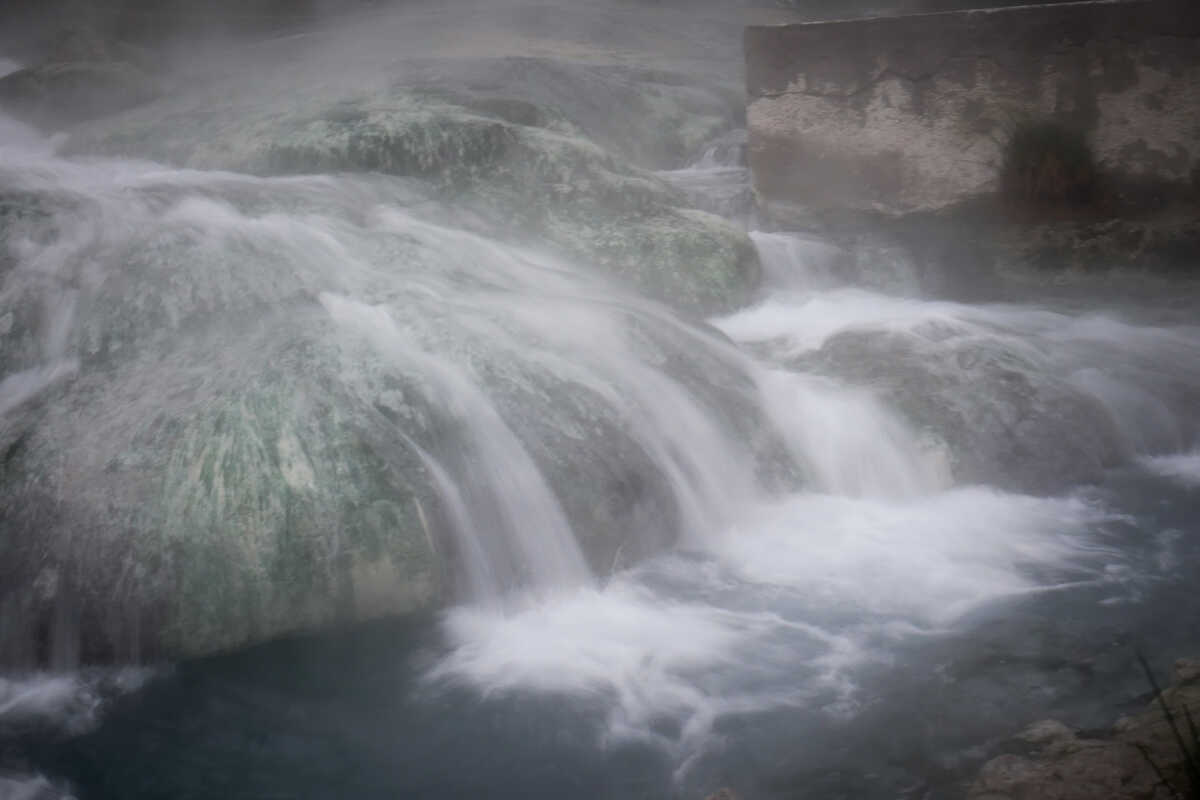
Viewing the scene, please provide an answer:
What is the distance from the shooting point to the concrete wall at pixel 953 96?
654 cm

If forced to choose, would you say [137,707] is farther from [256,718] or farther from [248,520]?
[248,520]

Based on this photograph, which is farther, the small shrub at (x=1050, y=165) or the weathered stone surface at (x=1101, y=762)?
the small shrub at (x=1050, y=165)

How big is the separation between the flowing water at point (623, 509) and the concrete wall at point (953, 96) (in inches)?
47.3

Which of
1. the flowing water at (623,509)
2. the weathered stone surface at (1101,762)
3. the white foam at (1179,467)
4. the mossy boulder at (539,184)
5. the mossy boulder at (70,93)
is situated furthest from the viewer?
the mossy boulder at (70,93)

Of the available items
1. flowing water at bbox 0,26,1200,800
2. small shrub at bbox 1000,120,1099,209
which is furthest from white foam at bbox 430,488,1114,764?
small shrub at bbox 1000,120,1099,209

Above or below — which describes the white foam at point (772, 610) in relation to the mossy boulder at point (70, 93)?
below

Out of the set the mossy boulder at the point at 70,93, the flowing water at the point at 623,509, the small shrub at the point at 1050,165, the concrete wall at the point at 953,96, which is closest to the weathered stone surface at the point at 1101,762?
the flowing water at the point at 623,509

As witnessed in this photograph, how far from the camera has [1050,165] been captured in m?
6.88

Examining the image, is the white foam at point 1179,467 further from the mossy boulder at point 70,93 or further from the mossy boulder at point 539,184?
the mossy boulder at point 70,93

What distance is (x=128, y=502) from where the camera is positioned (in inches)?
158

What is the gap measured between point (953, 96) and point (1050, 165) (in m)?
0.81

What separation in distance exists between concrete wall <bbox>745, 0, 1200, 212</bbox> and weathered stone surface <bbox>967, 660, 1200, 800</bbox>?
4.78 meters

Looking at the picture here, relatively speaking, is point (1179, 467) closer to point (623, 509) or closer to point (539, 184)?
point (623, 509)

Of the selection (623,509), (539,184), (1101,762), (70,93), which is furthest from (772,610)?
(70,93)
